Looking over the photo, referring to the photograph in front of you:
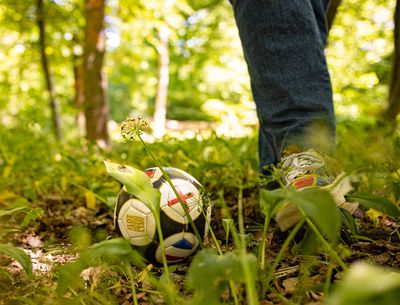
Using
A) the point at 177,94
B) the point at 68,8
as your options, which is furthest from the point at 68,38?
the point at 177,94

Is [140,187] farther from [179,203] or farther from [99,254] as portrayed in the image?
[179,203]

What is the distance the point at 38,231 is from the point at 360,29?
23.0 feet

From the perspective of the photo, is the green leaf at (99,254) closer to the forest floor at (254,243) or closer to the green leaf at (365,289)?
the forest floor at (254,243)

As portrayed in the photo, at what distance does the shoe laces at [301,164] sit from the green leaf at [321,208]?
562mm

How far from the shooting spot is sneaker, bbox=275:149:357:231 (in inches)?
45.2

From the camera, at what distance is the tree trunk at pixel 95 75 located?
5.18m

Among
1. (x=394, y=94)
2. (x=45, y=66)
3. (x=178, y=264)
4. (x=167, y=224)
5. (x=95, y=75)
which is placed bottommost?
(x=178, y=264)

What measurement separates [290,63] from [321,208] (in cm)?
95

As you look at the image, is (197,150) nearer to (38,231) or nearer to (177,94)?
(38,231)

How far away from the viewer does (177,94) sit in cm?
2342

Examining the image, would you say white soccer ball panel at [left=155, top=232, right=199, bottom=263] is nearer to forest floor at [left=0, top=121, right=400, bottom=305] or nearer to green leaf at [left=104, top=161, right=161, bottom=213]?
forest floor at [left=0, top=121, right=400, bottom=305]

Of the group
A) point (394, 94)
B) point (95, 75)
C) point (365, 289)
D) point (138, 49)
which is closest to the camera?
point (365, 289)

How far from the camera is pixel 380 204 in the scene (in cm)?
98

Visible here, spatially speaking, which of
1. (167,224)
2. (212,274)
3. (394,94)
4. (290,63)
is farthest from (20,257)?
(394,94)
